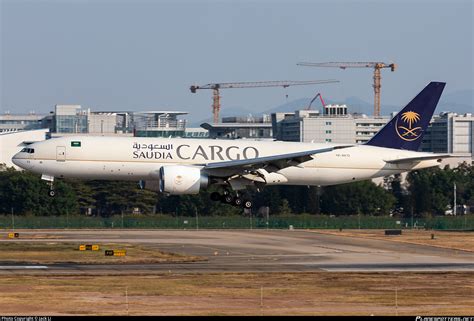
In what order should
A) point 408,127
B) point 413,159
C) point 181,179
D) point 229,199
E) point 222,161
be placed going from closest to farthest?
point 181,179, point 222,161, point 229,199, point 413,159, point 408,127

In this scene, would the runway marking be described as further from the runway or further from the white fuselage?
the white fuselage

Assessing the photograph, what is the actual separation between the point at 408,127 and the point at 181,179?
19208 millimetres

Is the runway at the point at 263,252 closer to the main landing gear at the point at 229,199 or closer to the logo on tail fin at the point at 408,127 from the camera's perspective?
the main landing gear at the point at 229,199

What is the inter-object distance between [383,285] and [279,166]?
23.8 metres

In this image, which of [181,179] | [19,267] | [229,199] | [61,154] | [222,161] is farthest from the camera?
[229,199]

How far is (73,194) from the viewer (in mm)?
119875

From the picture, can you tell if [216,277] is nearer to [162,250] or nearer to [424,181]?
[162,250]

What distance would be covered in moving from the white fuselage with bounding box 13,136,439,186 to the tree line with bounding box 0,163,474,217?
3683 centimetres

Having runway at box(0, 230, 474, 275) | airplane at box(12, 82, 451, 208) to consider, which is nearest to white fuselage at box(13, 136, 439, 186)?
airplane at box(12, 82, 451, 208)

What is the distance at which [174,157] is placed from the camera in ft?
231

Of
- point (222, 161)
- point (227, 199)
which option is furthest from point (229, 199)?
point (222, 161)

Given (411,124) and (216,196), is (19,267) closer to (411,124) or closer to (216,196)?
(216,196)

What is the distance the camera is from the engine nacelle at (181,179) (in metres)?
67.4

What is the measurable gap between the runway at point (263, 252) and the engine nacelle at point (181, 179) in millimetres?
4168
